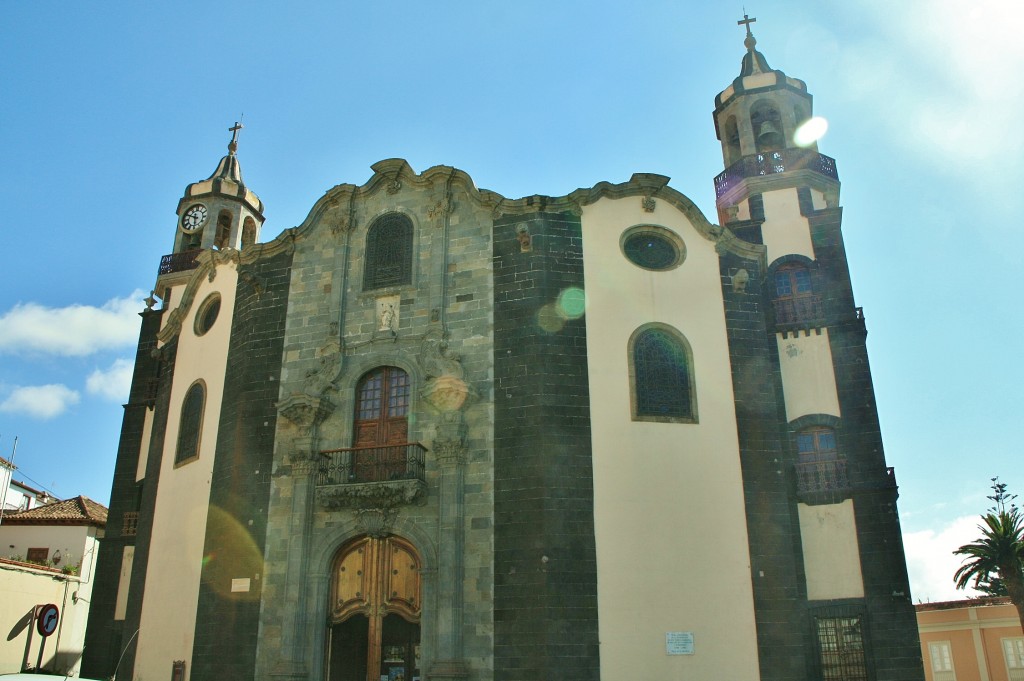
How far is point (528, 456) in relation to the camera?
18.1m

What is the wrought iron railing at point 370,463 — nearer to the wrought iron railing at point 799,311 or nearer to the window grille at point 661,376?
the window grille at point 661,376

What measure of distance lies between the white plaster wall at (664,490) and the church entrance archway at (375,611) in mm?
4126

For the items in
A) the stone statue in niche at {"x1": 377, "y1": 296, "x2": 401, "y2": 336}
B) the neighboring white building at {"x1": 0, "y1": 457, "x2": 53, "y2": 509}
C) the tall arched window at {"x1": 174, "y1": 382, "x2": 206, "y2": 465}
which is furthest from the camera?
the neighboring white building at {"x1": 0, "y1": 457, "x2": 53, "y2": 509}

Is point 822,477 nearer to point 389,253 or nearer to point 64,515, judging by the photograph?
point 389,253

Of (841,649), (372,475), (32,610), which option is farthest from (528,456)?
(32,610)

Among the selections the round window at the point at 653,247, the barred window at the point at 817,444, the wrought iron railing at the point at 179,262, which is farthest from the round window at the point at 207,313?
the barred window at the point at 817,444

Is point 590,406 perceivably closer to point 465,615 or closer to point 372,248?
point 465,615

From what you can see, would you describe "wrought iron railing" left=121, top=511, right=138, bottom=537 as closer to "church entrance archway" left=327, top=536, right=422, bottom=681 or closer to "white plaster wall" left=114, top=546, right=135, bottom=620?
Answer: "white plaster wall" left=114, top=546, right=135, bottom=620

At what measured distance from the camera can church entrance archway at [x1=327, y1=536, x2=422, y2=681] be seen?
18.0 meters

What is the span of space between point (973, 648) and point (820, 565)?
23.4 meters

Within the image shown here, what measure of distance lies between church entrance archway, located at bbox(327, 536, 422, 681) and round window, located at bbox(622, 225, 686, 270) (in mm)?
8648

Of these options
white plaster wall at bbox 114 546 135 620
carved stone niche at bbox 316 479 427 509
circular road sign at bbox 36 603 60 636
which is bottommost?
circular road sign at bbox 36 603 60 636

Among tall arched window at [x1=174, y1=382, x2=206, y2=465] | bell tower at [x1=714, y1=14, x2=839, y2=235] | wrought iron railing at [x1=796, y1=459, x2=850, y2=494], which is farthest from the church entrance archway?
bell tower at [x1=714, y1=14, x2=839, y2=235]

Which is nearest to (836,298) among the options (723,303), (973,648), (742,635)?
(723,303)
